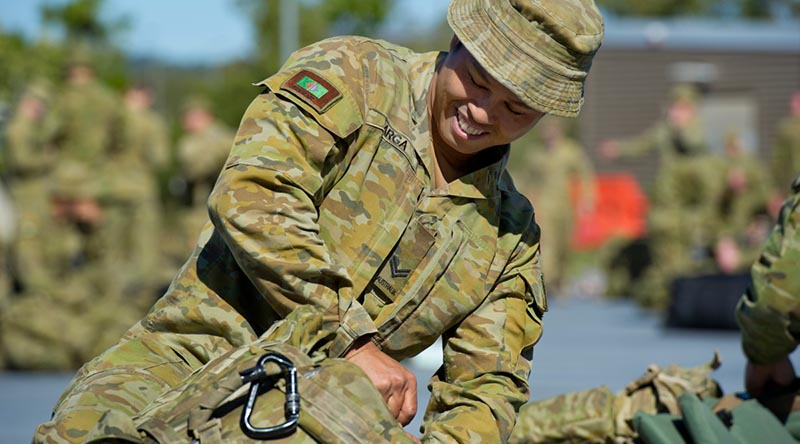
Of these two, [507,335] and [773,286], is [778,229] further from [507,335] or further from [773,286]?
[507,335]

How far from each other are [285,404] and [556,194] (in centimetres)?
1536

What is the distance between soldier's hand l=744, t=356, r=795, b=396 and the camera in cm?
446

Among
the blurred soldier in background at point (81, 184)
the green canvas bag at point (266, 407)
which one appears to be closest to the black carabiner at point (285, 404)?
the green canvas bag at point (266, 407)

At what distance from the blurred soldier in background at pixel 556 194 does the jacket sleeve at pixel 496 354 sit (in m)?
13.0

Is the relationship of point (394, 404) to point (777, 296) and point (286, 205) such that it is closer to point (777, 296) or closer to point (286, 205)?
point (286, 205)

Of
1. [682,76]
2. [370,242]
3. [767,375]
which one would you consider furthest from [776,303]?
[682,76]

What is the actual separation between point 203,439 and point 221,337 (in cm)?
52

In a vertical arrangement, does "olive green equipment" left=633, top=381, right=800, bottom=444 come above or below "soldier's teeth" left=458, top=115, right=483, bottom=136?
above

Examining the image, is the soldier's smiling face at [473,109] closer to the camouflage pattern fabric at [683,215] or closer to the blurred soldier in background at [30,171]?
the blurred soldier in background at [30,171]

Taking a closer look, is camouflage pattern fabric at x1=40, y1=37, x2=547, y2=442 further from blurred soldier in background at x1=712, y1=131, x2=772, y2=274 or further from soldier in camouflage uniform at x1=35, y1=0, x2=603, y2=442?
blurred soldier in background at x1=712, y1=131, x2=772, y2=274

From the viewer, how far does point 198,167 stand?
1351 centimetres

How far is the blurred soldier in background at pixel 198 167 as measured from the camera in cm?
1338

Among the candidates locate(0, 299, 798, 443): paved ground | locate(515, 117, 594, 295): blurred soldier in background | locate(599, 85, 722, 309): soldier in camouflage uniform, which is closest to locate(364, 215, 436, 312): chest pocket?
locate(0, 299, 798, 443): paved ground

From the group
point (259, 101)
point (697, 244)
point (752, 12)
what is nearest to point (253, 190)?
point (259, 101)
